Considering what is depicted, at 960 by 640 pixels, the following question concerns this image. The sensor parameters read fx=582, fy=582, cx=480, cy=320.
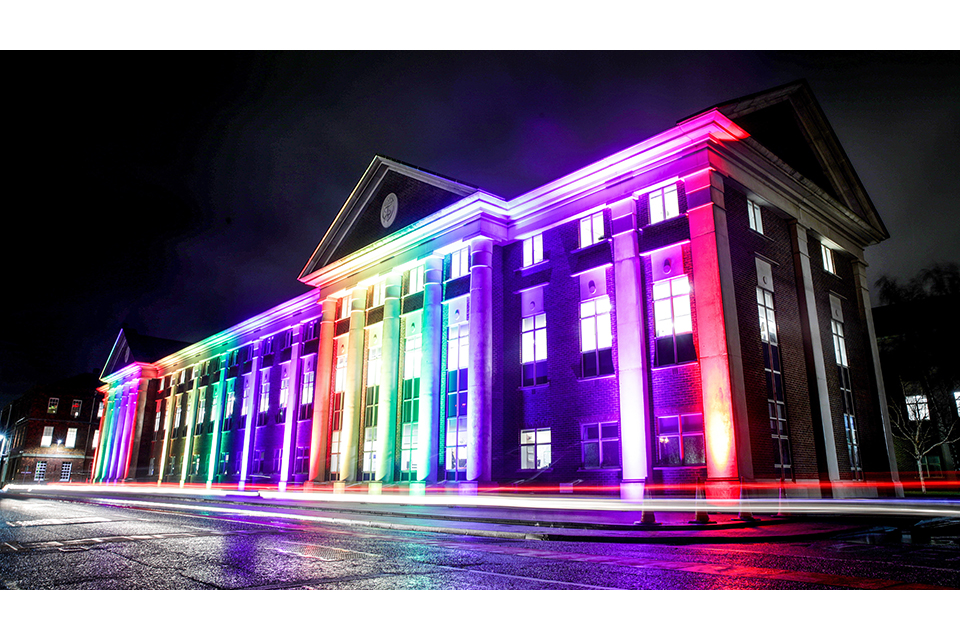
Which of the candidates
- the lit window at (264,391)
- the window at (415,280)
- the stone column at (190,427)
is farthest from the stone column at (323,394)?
the stone column at (190,427)

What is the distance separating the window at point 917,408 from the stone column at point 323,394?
34.9 meters

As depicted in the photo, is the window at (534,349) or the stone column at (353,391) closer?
the window at (534,349)

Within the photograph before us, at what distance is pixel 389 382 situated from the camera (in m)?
28.4

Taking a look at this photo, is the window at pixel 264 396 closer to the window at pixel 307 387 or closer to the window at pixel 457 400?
the window at pixel 307 387

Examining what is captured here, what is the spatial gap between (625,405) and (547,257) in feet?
24.2

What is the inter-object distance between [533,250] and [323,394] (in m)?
15.8

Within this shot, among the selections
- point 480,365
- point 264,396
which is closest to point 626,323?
point 480,365

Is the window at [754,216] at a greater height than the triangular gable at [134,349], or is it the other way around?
the triangular gable at [134,349]

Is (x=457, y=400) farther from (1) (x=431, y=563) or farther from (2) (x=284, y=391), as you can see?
(2) (x=284, y=391)

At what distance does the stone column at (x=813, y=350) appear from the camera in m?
21.3

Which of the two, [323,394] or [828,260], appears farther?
[323,394]

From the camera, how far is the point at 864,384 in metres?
26.2

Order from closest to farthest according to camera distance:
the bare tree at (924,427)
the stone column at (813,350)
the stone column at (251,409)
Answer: the stone column at (813,350) < the bare tree at (924,427) < the stone column at (251,409)

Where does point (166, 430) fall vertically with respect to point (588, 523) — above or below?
above
